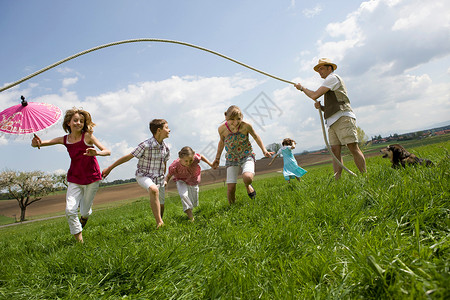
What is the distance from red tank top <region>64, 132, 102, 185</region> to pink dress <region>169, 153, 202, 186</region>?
1487 mm

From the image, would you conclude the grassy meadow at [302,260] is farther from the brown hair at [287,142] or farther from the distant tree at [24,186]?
the distant tree at [24,186]

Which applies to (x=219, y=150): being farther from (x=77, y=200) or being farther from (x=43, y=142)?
(x=43, y=142)

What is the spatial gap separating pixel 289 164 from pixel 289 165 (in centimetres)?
3

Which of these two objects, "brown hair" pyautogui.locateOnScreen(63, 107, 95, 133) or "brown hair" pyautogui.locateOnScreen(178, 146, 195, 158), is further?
"brown hair" pyautogui.locateOnScreen(178, 146, 195, 158)

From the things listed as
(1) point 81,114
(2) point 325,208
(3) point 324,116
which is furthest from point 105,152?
(3) point 324,116

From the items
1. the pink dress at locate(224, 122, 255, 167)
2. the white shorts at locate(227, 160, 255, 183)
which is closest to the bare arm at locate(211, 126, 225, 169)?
the pink dress at locate(224, 122, 255, 167)

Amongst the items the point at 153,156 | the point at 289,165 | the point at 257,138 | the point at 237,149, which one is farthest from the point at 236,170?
the point at 289,165

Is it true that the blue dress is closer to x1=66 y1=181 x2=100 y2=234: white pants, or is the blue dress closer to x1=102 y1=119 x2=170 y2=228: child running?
x1=102 y1=119 x2=170 y2=228: child running

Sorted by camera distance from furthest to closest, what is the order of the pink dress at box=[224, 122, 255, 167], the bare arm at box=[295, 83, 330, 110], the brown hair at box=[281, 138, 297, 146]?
the brown hair at box=[281, 138, 297, 146] → the pink dress at box=[224, 122, 255, 167] → the bare arm at box=[295, 83, 330, 110]

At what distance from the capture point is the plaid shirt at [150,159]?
15.6 feet

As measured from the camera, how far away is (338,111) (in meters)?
4.76

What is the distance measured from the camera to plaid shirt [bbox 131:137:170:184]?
4750mm

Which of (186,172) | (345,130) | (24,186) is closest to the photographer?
(345,130)

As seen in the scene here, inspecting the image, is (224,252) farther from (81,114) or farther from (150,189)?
(81,114)
